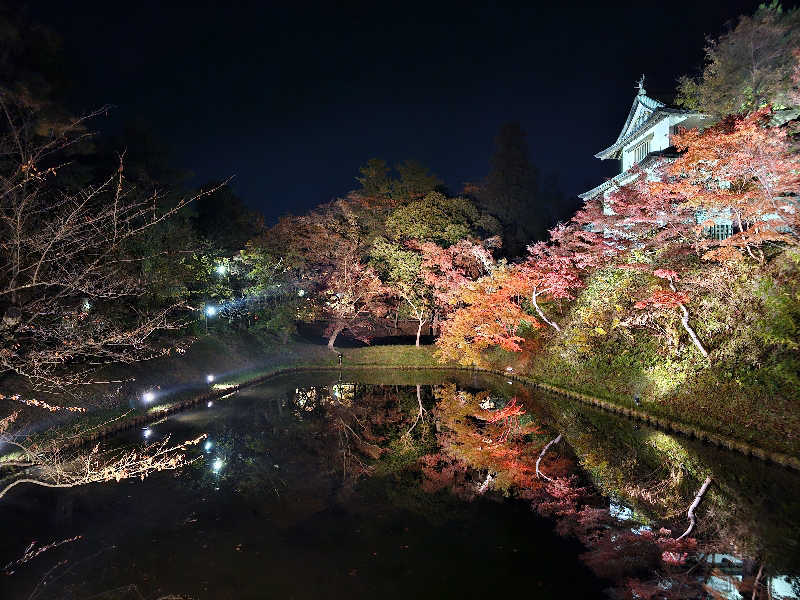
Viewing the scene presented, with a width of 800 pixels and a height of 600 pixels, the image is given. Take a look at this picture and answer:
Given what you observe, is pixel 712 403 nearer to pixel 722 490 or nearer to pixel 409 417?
pixel 722 490

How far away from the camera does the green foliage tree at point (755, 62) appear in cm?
1388

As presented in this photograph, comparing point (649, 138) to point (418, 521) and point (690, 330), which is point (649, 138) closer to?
point (690, 330)

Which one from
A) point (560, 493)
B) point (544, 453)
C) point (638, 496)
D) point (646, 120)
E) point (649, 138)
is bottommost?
point (544, 453)

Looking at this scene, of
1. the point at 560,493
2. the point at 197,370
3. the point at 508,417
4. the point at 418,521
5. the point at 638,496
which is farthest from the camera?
the point at 197,370

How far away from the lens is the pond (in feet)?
17.9

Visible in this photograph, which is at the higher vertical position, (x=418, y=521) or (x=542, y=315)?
(x=418, y=521)

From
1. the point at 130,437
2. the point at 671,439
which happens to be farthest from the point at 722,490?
the point at 130,437

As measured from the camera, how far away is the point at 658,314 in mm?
12812

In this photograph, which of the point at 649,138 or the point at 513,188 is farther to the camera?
the point at 513,188

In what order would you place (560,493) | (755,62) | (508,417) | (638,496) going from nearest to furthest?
1. (638,496)
2. (560,493)
3. (508,417)
4. (755,62)

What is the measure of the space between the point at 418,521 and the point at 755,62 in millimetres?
17060

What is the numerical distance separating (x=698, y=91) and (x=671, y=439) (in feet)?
45.1

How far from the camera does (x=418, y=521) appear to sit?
6980mm

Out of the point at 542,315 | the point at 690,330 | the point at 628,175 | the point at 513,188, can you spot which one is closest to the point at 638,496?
the point at 690,330
